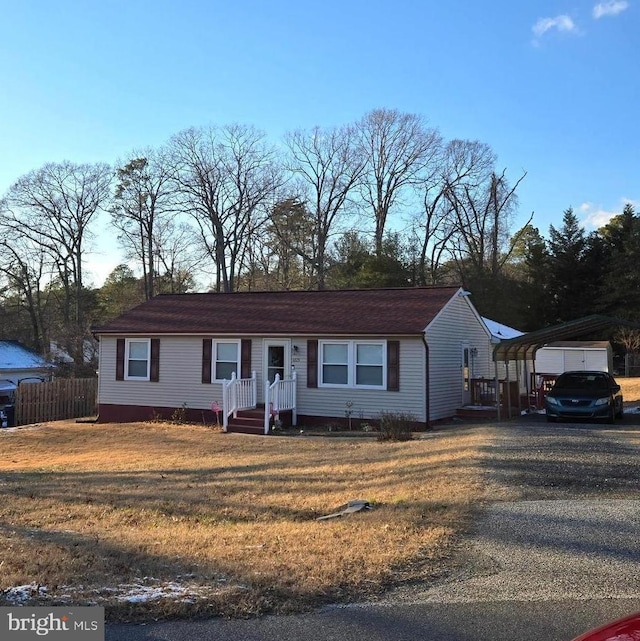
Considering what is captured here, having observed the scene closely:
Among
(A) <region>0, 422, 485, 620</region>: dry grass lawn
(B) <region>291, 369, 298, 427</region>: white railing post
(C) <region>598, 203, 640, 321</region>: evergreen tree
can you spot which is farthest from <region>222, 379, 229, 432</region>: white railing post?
(C) <region>598, 203, 640, 321</region>: evergreen tree

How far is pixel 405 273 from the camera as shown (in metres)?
41.8

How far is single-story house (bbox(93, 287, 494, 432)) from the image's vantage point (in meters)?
17.5

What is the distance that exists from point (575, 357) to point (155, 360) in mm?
25035

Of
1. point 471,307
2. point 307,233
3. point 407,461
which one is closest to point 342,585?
point 407,461

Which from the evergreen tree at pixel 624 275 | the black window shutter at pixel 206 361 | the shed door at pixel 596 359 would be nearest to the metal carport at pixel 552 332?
the black window shutter at pixel 206 361

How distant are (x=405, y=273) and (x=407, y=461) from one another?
3208 centimetres

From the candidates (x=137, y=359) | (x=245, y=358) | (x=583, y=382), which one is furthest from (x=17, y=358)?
(x=583, y=382)

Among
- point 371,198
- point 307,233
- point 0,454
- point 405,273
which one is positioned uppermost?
point 371,198

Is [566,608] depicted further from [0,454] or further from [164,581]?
[0,454]

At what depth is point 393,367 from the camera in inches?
685

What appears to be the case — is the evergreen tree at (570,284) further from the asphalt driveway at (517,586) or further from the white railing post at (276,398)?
the asphalt driveway at (517,586)

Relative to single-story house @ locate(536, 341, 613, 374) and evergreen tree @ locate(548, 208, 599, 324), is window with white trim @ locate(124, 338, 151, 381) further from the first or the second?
evergreen tree @ locate(548, 208, 599, 324)

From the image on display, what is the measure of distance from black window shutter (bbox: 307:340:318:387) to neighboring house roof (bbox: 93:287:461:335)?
0.44m

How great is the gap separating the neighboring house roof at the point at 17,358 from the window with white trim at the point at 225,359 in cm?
1811
